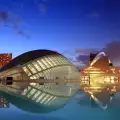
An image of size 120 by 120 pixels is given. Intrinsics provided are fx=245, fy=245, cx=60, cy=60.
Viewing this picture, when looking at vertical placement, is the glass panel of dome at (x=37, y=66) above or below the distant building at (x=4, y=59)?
below

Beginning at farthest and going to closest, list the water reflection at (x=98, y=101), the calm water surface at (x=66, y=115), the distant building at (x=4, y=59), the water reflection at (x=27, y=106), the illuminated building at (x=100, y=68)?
the distant building at (x=4, y=59) < the illuminated building at (x=100, y=68) < the water reflection at (x=98, y=101) < the water reflection at (x=27, y=106) < the calm water surface at (x=66, y=115)

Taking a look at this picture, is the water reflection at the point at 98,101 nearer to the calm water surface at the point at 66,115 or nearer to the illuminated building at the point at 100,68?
the calm water surface at the point at 66,115

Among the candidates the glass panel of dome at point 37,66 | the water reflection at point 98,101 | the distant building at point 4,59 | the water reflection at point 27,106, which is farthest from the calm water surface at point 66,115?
the distant building at point 4,59

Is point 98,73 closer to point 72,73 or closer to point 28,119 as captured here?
point 72,73

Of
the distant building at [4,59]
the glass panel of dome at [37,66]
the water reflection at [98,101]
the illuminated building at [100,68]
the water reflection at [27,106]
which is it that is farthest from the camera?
the distant building at [4,59]

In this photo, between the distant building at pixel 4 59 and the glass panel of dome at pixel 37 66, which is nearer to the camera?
the glass panel of dome at pixel 37 66

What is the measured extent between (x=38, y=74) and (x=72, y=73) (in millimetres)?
10861

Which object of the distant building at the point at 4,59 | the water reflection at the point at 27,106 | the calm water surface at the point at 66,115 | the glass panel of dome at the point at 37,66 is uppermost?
the distant building at the point at 4,59

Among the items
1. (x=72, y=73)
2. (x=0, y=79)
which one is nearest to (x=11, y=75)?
(x=0, y=79)

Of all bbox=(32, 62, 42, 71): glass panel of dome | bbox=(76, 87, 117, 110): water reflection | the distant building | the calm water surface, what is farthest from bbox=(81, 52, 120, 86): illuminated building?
the calm water surface

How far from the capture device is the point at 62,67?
44.9 metres

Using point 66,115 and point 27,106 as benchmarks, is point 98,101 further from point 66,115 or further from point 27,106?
point 66,115

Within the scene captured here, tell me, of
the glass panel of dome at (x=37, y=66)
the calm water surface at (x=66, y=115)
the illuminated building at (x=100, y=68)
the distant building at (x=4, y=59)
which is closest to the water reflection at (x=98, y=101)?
the calm water surface at (x=66, y=115)

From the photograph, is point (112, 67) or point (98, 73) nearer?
point (98, 73)
